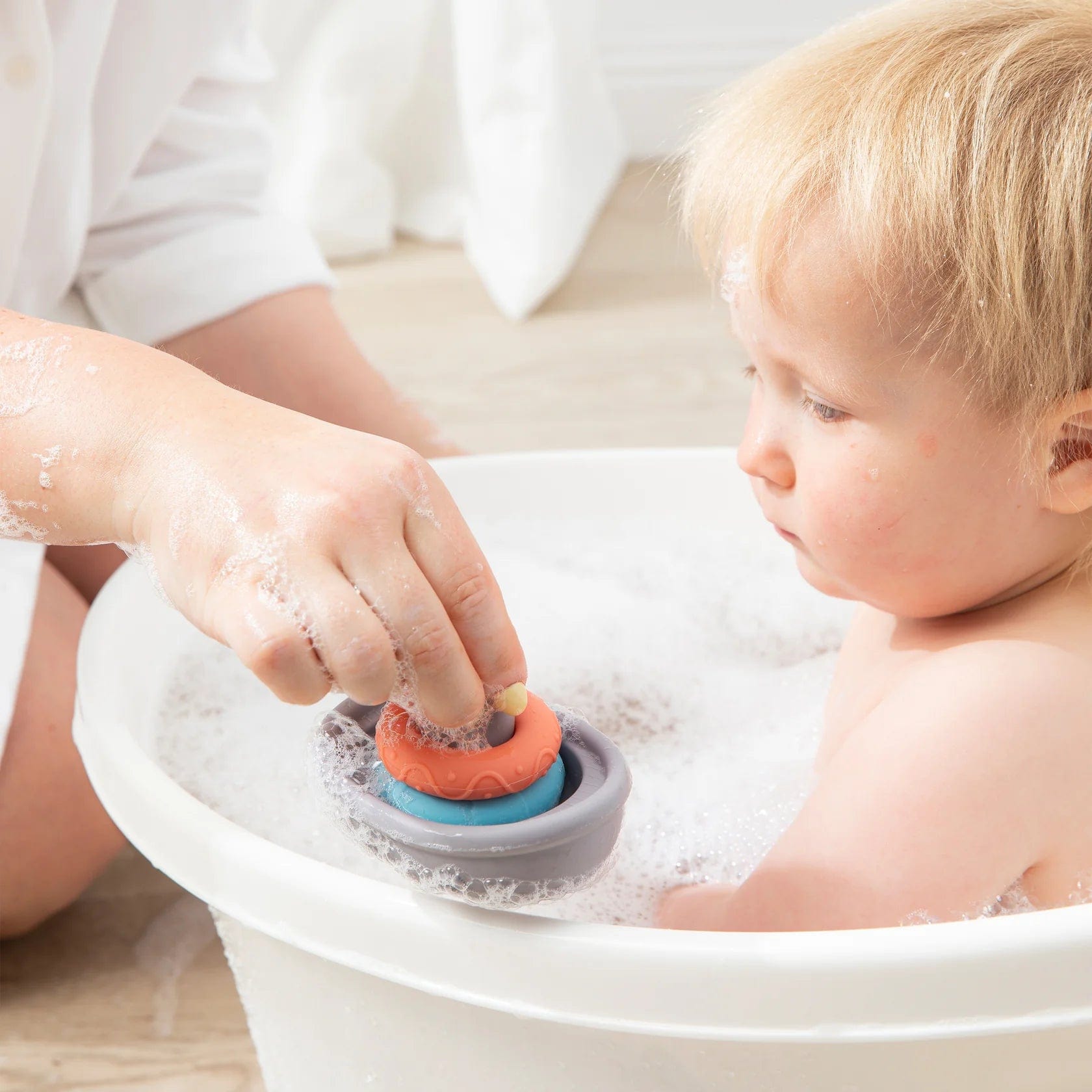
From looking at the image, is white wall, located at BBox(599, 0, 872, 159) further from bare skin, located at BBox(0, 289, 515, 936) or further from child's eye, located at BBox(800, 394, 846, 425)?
bare skin, located at BBox(0, 289, 515, 936)

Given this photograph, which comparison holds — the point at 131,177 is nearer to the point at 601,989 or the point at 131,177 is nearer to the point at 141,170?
the point at 141,170

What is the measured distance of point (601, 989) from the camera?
51 cm

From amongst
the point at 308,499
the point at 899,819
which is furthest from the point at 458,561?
the point at 899,819

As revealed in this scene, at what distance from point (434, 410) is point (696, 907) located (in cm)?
111

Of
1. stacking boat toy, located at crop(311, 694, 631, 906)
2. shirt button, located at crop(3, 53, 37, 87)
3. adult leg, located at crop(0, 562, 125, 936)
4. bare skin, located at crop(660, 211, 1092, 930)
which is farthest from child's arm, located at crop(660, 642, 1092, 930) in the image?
shirt button, located at crop(3, 53, 37, 87)

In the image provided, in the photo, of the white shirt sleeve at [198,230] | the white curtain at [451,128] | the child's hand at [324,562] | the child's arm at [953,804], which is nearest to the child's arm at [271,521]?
the child's hand at [324,562]

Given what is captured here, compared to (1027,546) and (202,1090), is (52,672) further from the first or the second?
(1027,546)

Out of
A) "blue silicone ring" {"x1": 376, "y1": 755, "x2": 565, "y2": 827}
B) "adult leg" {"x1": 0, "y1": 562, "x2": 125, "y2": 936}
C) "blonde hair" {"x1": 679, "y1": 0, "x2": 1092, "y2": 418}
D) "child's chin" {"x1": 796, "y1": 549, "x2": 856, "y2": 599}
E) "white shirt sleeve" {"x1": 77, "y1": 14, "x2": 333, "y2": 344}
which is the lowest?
"adult leg" {"x1": 0, "y1": 562, "x2": 125, "y2": 936}

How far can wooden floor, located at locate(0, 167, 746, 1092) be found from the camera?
84 centimetres

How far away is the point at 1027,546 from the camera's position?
Answer: 649 millimetres

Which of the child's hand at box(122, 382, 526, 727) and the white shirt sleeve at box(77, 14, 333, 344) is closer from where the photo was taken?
the child's hand at box(122, 382, 526, 727)

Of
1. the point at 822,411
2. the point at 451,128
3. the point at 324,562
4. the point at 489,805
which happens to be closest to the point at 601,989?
the point at 489,805

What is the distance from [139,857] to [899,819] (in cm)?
63

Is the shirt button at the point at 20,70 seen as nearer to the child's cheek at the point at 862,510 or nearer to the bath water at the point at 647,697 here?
the bath water at the point at 647,697
